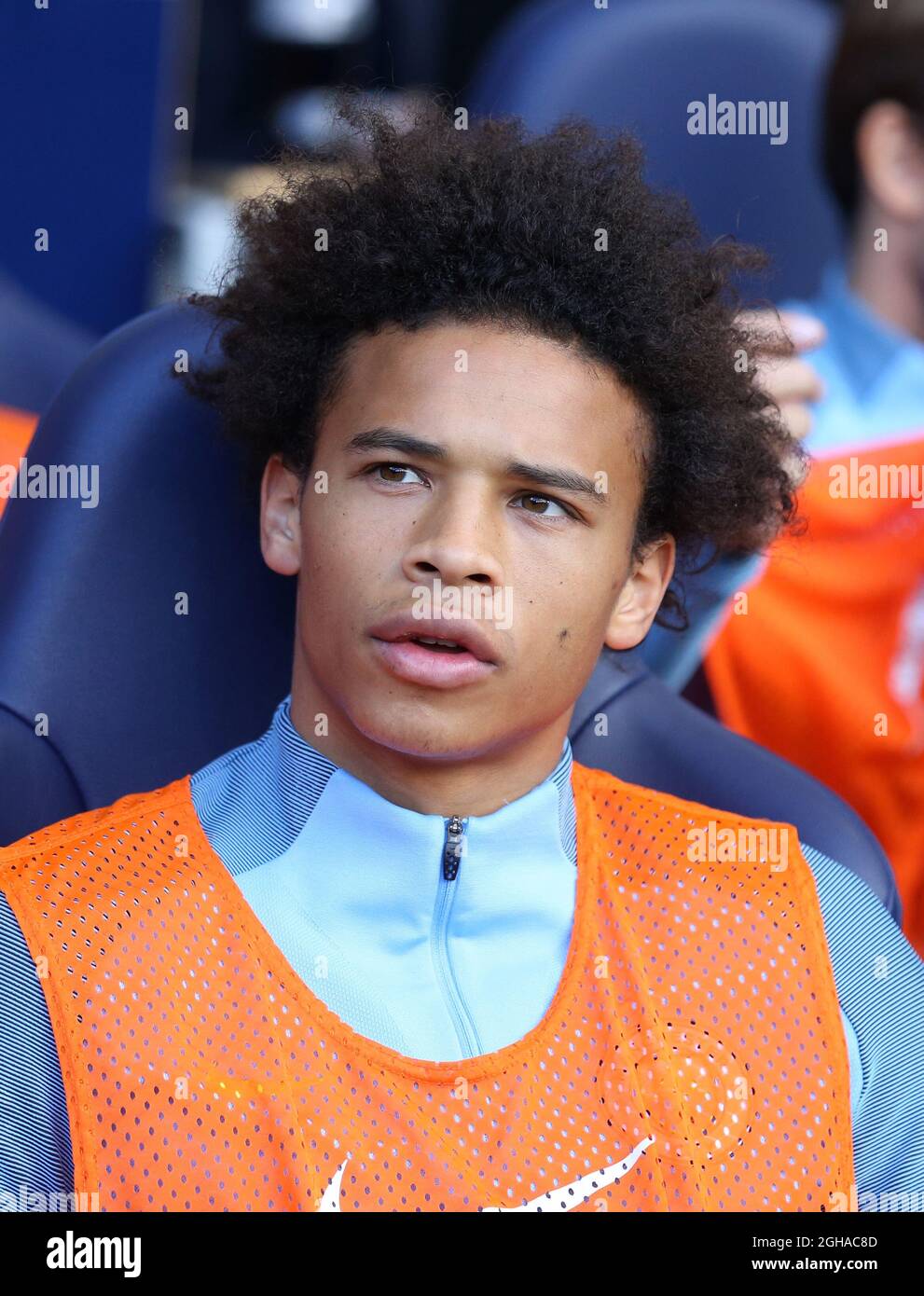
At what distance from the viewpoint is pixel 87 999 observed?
969 millimetres

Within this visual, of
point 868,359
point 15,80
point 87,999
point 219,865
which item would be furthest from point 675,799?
point 15,80

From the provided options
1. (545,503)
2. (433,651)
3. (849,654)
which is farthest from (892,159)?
(433,651)

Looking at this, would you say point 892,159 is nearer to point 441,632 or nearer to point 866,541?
point 866,541

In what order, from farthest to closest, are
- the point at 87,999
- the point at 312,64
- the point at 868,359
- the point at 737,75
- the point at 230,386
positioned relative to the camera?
the point at 312,64 → the point at 737,75 → the point at 868,359 → the point at 230,386 → the point at 87,999

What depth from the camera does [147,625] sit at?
1241 mm

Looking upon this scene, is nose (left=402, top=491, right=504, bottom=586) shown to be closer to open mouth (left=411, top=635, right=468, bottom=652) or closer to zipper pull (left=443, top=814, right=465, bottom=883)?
open mouth (left=411, top=635, right=468, bottom=652)

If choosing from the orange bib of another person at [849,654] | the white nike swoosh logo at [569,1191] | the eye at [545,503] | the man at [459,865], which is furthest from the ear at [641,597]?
the orange bib of another person at [849,654]

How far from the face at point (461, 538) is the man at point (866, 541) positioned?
27.5 inches

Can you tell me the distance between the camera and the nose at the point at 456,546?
3.27 ft

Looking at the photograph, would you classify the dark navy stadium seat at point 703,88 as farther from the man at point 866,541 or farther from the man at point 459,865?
the man at point 459,865

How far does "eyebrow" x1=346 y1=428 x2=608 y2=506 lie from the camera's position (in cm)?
103

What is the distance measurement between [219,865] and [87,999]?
13 cm

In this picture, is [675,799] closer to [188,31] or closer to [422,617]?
[422,617]

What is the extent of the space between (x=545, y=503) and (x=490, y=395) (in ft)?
0.26
